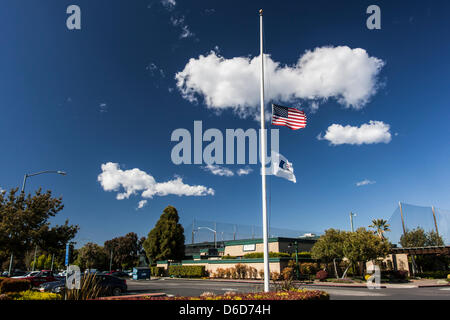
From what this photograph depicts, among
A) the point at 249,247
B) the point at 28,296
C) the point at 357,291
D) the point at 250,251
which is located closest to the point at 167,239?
the point at 249,247

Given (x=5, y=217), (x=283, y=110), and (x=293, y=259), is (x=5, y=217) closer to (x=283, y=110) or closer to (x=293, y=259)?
(x=283, y=110)

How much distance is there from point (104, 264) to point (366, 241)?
220ft

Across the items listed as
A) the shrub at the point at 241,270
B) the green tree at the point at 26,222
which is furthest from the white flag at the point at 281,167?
the shrub at the point at 241,270

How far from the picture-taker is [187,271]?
1983 inches

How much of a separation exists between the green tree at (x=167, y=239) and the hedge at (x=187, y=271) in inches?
129

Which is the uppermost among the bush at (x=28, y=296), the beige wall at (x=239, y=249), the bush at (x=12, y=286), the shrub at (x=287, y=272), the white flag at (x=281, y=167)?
the white flag at (x=281, y=167)

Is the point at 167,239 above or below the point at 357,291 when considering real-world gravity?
above

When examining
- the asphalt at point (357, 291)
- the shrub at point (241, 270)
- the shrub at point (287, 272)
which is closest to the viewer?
the asphalt at point (357, 291)

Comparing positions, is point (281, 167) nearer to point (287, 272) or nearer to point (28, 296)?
point (28, 296)

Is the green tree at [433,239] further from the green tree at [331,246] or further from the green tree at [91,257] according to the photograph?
the green tree at [91,257]

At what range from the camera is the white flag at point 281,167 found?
45.1 feet

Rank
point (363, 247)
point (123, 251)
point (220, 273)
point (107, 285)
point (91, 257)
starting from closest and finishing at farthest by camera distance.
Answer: point (107, 285), point (363, 247), point (220, 273), point (91, 257), point (123, 251)

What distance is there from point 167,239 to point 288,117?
47636 mm

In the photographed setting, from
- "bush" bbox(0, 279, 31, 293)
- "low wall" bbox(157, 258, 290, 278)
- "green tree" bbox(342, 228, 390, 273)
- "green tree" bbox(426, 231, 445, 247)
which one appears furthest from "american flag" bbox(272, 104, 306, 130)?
"green tree" bbox(426, 231, 445, 247)
